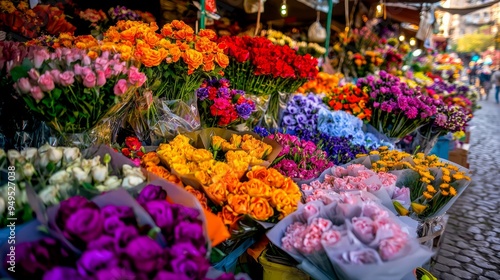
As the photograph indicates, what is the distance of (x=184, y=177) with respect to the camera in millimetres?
1619

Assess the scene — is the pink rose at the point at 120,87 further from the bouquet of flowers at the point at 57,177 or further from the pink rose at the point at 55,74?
the bouquet of flowers at the point at 57,177

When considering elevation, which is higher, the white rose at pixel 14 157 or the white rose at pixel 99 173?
the white rose at pixel 14 157

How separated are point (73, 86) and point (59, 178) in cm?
45

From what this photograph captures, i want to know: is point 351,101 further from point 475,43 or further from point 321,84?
point 475,43

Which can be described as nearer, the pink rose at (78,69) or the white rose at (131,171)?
the white rose at (131,171)

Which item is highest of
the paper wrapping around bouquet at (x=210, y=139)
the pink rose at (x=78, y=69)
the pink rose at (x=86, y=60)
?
the pink rose at (x=86, y=60)

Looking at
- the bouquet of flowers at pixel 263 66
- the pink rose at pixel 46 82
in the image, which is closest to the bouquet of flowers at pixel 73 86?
the pink rose at pixel 46 82

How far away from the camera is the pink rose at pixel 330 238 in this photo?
1.33 meters

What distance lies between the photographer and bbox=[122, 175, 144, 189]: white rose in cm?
129

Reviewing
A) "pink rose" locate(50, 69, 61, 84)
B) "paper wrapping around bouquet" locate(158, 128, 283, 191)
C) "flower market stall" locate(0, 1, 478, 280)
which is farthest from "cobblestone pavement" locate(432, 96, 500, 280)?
"pink rose" locate(50, 69, 61, 84)

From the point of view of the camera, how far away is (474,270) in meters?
3.55

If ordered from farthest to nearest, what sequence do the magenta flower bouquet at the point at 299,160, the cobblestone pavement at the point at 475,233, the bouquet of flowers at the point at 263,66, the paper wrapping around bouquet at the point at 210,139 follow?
the cobblestone pavement at the point at 475,233 < the bouquet of flowers at the point at 263,66 < the magenta flower bouquet at the point at 299,160 < the paper wrapping around bouquet at the point at 210,139

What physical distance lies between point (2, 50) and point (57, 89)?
1.70ft

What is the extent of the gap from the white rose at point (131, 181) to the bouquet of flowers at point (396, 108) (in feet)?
8.72
